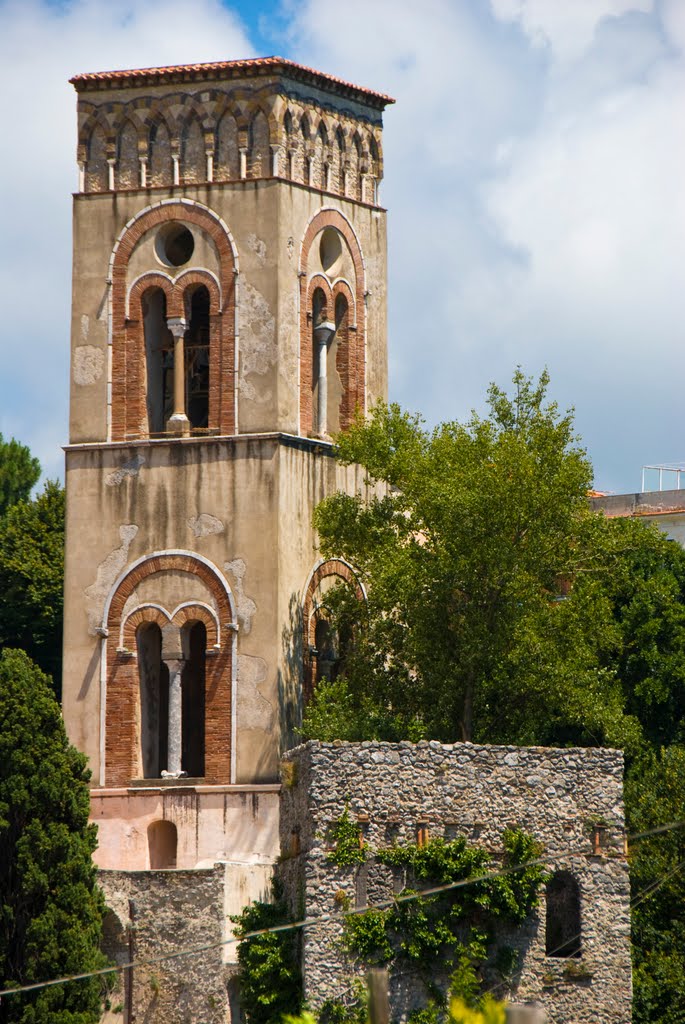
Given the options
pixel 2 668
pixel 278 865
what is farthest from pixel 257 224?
pixel 278 865

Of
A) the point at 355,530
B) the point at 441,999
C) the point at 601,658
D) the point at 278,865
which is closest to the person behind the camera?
the point at 441,999

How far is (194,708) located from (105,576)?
298 cm

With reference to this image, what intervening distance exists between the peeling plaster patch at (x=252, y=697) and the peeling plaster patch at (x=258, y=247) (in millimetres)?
7153

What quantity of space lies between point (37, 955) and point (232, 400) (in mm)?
11358

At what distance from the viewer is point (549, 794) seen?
120ft

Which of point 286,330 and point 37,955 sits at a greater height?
point 286,330

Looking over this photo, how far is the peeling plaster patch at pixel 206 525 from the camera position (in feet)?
150

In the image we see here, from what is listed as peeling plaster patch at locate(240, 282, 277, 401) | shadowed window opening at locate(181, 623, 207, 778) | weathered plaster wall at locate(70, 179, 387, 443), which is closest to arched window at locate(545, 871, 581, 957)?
shadowed window opening at locate(181, 623, 207, 778)

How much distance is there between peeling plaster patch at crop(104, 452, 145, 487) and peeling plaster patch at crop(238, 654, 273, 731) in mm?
4004

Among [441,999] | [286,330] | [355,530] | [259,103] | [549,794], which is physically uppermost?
[259,103]

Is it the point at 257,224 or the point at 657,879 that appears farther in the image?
the point at 257,224

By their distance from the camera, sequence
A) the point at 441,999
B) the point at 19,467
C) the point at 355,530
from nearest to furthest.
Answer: the point at 441,999 → the point at 355,530 → the point at 19,467

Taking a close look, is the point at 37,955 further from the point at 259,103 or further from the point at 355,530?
the point at 259,103

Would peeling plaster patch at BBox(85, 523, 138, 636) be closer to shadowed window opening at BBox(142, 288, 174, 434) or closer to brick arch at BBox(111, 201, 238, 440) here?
brick arch at BBox(111, 201, 238, 440)
